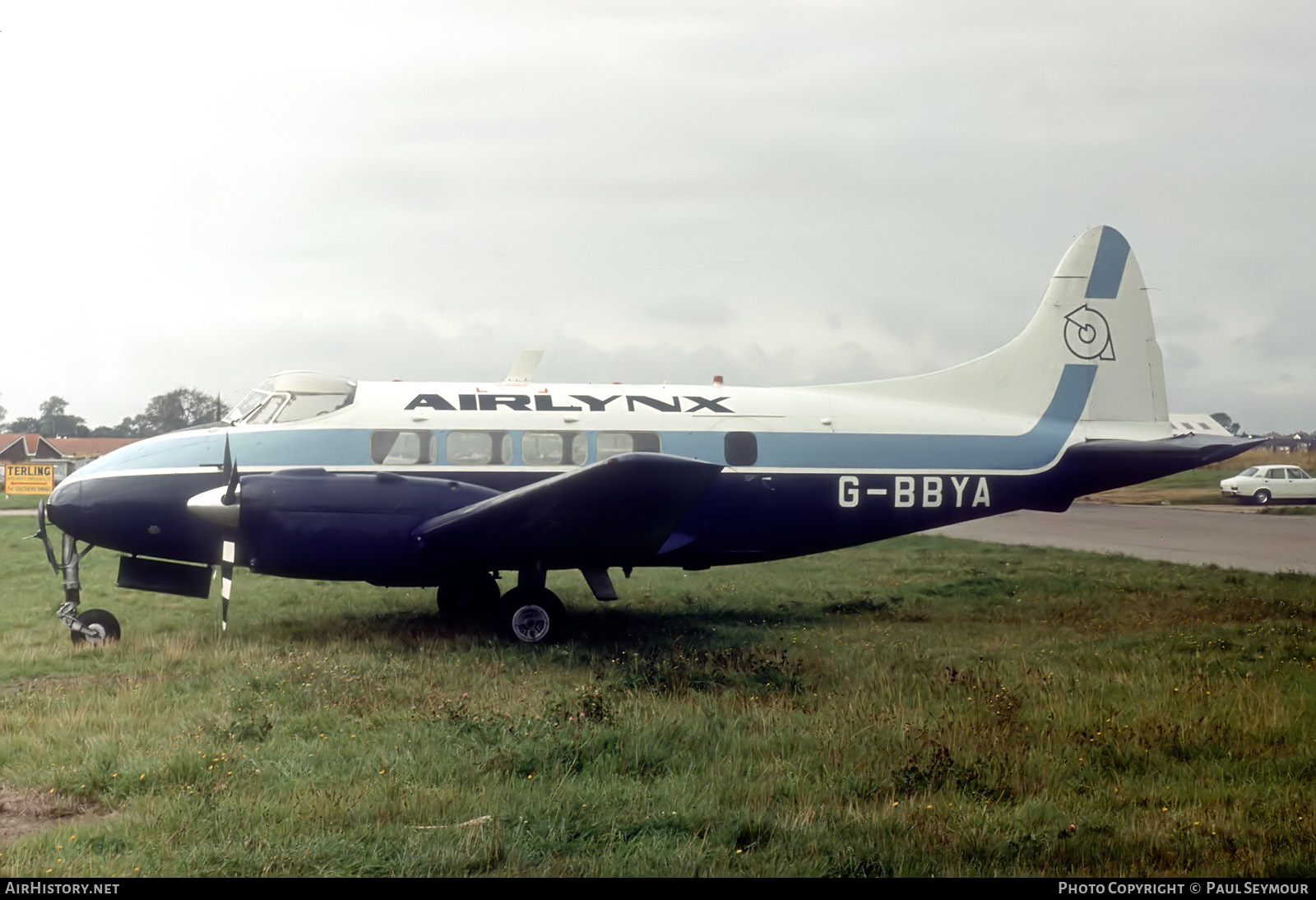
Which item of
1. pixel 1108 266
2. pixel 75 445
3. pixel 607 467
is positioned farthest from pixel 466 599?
pixel 75 445

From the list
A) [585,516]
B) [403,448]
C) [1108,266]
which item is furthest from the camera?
[1108,266]

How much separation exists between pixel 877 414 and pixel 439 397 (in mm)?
5997

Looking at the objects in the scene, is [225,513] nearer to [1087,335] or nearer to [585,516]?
[585,516]

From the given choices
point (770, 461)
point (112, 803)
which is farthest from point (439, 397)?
point (112, 803)

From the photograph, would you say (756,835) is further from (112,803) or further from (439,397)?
(439,397)

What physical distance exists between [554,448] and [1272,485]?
105ft

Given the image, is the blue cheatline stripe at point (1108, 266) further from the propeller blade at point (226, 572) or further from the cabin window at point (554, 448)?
the propeller blade at point (226, 572)

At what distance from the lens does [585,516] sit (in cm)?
995

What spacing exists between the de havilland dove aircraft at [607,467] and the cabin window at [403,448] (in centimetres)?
2

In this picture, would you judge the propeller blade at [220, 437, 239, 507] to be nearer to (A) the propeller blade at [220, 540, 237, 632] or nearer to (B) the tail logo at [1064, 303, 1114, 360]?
(A) the propeller blade at [220, 540, 237, 632]

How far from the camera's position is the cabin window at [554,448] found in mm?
11508

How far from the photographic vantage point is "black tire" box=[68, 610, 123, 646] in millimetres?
10164

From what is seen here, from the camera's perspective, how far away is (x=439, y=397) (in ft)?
38.2

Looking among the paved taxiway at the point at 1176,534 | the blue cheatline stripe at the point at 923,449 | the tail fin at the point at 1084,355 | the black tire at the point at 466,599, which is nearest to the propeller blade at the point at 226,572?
the black tire at the point at 466,599
